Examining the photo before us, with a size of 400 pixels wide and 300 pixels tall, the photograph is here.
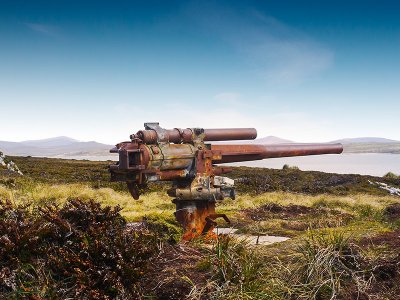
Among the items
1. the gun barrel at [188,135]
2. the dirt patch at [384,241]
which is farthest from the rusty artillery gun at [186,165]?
the dirt patch at [384,241]

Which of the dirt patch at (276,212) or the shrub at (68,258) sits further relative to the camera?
the dirt patch at (276,212)

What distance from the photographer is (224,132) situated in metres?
6.89

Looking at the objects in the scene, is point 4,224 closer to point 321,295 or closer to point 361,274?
point 321,295

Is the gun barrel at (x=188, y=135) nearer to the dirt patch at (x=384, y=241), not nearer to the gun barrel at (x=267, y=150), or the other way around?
the gun barrel at (x=267, y=150)

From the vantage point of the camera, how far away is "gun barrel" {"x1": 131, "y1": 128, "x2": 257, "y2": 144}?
5676 millimetres

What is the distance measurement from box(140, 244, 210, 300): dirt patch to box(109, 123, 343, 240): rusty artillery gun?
1.30m

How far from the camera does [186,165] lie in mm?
6176

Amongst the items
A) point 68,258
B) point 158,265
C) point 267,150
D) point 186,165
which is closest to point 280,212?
point 267,150

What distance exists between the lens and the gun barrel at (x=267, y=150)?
22.7 feet

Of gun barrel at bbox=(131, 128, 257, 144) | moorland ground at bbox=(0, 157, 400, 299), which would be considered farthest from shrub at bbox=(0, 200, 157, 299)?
gun barrel at bbox=(131, 128, 257, 144)

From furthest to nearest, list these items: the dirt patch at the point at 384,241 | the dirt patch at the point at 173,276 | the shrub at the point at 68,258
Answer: the dirt patch at the point at 384,241, the dirt patch at the point at 173,276, the shrub at the point at 68,258

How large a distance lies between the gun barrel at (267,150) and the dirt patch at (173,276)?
89.6 inches

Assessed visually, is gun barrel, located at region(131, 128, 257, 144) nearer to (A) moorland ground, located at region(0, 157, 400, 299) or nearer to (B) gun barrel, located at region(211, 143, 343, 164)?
(B) gun barrel, located at region(211, 143, 343, 164)

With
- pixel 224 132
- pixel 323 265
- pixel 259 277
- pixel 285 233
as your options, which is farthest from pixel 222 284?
pixel 285 233
